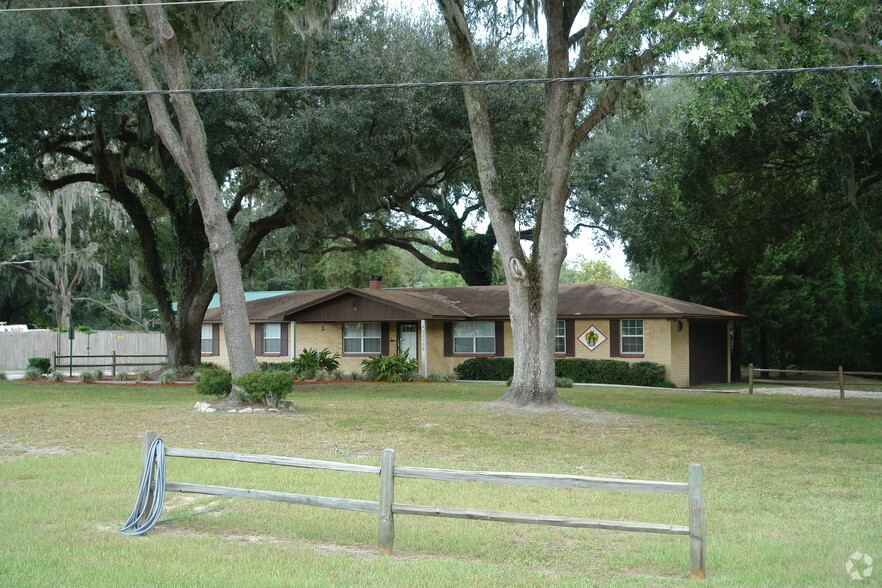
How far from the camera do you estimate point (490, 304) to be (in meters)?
32.4

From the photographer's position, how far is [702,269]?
35.8 metres

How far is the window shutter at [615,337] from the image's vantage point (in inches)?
1183

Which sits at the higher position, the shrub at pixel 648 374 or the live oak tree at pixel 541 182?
the live oak tree at pixel 541 182

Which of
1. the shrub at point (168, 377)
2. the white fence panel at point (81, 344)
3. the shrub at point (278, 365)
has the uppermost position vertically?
the white fence panel at point (81, 344)

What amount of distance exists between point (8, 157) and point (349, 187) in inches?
340

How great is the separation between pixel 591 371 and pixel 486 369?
3.90 meters

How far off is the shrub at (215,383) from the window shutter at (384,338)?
1384 centimetres

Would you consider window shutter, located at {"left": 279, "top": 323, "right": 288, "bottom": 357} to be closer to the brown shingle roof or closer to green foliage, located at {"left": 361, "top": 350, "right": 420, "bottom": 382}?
the brown shingle roof

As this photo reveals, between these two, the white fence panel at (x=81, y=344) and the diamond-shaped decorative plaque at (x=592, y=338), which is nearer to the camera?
the diamond-shaped decorative plaque at (x=592, y=338)

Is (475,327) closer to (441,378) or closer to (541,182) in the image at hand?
(441,378)

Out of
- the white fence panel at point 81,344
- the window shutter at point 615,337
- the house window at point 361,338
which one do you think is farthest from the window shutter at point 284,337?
the window shutter at point 615,337

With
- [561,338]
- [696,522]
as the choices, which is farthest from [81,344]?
[696,522]

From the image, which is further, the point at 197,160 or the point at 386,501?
the point at 197,160

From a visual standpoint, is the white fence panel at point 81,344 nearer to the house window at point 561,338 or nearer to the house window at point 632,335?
the house window at point 561,338
